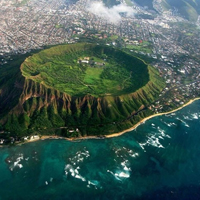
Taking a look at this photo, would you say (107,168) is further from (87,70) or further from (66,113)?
(87,70)

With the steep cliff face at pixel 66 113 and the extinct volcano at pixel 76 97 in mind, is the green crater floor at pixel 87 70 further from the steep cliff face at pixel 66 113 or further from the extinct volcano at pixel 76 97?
the steep cliff face at pixel 66 113

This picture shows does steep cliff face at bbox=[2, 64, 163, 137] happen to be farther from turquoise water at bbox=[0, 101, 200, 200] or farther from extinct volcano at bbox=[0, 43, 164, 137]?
turquoise water at bbox=[0, 101, 200, 200]

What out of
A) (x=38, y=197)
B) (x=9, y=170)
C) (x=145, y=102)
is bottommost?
(x=9, y=170)

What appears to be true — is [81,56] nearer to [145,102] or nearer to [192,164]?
[145,102]

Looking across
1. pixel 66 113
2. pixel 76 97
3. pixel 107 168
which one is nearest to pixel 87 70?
pixel 76 97

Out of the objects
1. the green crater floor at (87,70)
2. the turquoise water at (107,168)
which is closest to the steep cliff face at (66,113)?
the green crater floor at (87,70)

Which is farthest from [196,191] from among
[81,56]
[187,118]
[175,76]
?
[81,56]

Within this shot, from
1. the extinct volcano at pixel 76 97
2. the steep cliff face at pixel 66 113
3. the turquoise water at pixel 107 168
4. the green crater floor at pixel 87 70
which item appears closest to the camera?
the turquoise water at pixel 107 168
